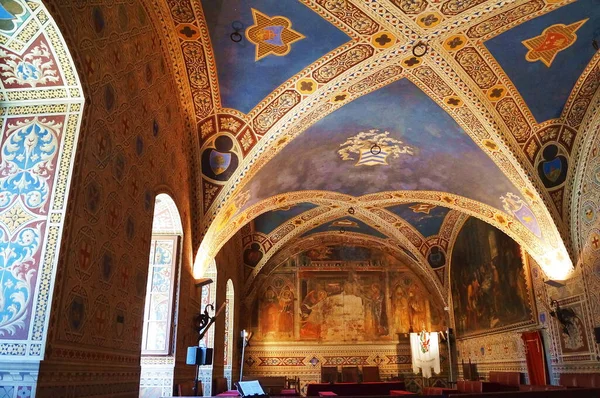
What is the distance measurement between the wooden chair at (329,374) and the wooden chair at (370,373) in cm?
108

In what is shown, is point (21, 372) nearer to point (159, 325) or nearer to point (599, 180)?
point (159, 325)

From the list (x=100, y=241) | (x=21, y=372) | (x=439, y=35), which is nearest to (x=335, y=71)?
(x=439, y=35)

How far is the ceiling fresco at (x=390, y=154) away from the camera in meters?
9.73

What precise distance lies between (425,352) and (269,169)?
10.6 metres

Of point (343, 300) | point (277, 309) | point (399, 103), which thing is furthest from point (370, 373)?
point (399, 103)

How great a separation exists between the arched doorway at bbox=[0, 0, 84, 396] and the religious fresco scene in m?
0.02

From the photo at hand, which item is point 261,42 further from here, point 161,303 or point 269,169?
point 161,303

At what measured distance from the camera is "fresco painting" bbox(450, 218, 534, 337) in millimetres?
12625

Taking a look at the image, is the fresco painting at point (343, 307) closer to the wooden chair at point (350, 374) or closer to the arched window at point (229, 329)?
the wooden chair at point (350, 374)

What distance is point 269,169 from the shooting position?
10.6m

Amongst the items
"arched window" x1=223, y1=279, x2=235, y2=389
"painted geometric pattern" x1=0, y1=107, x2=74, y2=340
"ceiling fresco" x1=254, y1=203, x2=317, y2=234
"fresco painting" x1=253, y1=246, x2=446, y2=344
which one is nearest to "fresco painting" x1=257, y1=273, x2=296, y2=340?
"fresco painting" x1=253, y1=246, x2=446, y2=344

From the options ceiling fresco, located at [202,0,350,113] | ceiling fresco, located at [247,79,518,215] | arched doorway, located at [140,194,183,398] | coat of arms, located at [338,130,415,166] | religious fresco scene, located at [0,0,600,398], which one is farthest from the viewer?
coat of arms, located at [338,130,415,166]

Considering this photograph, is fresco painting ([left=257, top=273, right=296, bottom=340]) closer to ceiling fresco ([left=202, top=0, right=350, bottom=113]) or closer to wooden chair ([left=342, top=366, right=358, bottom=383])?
wooden chair ([left=342, top=366, right=358, bottom=383])

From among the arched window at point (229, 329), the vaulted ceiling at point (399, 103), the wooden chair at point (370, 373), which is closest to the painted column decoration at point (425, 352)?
the wooden chair at point (370, 373)
